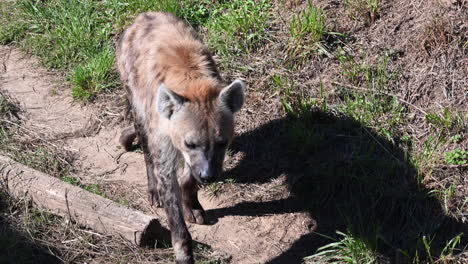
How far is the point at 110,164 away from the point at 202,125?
1.52 m

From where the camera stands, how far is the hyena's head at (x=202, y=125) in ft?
13.3

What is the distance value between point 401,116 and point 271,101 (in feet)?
3.34

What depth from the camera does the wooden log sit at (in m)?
4.25

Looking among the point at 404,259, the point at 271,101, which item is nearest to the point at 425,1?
the point at 271,101

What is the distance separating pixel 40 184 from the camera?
4.49 meters

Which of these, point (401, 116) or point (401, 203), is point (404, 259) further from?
point (401, 116)

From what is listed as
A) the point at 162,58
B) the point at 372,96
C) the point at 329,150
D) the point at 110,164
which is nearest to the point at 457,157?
the point at 372,96

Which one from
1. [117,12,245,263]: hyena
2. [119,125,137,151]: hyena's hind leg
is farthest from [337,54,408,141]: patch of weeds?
[119,125,137,151]: hyena's hind leg

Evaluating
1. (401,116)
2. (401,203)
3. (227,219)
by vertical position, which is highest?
(401,116)

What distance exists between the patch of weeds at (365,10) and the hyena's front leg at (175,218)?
2.24 meters

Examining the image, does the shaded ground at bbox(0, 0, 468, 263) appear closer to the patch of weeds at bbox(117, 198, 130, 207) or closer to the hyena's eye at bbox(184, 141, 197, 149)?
the patch of weeds at bbox(117, 198, 130, 207)

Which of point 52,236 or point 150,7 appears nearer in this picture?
point 52,236

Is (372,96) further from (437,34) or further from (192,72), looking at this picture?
(192,72)

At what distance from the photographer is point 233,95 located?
4168 millimetres
